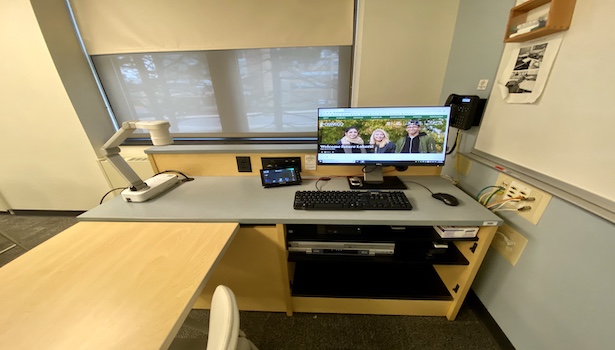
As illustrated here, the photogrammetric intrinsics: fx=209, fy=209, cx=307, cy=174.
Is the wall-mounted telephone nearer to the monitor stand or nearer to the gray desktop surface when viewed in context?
the gray desktop surface

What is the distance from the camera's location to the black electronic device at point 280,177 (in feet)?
3.98

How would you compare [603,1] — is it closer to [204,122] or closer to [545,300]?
[545,300]

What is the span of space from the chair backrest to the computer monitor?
82 cm

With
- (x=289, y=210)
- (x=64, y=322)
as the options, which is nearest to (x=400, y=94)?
(x=289, y=210)

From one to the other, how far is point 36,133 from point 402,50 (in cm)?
357

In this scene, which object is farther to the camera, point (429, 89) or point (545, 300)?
point (429, 89)

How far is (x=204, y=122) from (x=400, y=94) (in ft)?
6.78

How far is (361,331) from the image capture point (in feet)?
3.89

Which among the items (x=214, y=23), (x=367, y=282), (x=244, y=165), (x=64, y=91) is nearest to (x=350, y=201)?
(x=367, y=282)

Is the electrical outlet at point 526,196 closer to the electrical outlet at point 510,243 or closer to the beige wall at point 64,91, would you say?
the electrical outlet at point 510,243

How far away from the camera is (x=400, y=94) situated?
1.94 m

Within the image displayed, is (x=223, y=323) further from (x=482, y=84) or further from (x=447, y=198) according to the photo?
(x=482, y=84)

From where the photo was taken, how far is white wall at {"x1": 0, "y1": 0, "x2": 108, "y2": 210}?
70.4 inches

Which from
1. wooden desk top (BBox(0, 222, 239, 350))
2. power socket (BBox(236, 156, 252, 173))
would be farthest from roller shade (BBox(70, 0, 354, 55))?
wooden desk top (BBox(0, 222, 239, 350))
